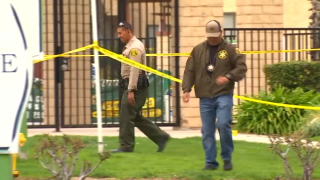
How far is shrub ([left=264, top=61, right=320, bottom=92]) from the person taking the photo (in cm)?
1213

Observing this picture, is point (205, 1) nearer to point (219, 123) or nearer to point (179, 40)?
point (179, 40)

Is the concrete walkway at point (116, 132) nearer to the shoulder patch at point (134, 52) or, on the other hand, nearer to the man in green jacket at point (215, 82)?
the shoulder patch at point (134, 52)

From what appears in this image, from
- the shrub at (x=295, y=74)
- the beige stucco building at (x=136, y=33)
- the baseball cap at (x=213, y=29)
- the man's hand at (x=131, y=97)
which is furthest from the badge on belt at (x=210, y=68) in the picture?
the beige stucco building at (x=136, y=33)

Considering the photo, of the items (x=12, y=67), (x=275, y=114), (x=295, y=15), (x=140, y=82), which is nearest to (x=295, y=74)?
(x=275, y=114)

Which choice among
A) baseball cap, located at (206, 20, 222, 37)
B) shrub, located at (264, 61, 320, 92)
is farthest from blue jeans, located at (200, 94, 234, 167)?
shrub, located at (264, 61, 320, 92)

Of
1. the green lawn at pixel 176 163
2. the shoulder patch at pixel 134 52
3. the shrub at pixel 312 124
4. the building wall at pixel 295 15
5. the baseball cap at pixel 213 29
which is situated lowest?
the green lawn at pixel 176 163

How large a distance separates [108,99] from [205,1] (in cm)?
235

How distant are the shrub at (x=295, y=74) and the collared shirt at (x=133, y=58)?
11.6 feet

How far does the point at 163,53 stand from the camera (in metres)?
12.8

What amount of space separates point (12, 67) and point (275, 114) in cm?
701

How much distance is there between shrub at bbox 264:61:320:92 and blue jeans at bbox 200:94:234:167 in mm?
4273

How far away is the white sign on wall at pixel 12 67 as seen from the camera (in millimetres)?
5328

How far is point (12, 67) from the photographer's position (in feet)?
17.6

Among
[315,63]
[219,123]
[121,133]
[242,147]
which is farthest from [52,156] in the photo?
[315,63]
